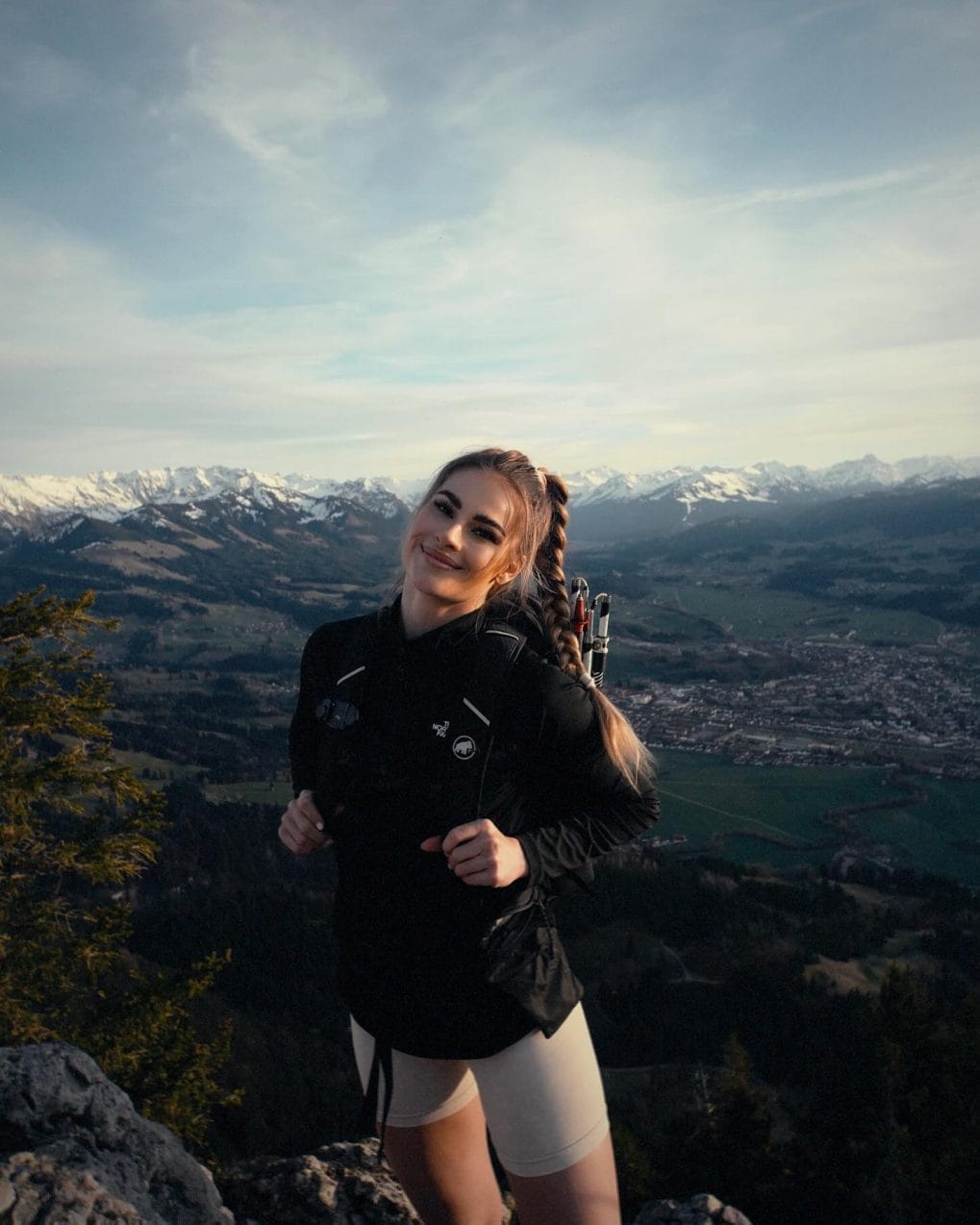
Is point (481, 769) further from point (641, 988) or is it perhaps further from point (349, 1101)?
point (641, 988)

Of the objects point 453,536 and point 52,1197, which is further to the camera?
point 453,536

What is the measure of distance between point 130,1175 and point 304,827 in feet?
8.23

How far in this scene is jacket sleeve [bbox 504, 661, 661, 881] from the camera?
3.61 m

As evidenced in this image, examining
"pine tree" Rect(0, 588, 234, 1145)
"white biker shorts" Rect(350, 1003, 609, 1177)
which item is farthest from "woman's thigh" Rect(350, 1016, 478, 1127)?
"pine tree" Rect(0, 588, 234, 1145)

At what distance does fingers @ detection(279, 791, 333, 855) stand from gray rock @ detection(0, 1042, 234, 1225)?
78.9 inches

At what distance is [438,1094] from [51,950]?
11448mm

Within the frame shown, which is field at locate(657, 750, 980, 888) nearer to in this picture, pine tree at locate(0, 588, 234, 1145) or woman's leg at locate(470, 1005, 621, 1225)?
pine tree at locate(0, 588, 234, 1145)

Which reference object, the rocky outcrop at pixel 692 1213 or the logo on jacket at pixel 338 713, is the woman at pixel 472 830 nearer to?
the logo on jacket at pixel 338 713

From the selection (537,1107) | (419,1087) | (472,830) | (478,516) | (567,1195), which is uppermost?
(478,516)

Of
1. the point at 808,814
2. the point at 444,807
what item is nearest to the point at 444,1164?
the point at 444,807

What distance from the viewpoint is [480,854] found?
3.40m

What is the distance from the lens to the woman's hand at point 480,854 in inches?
134

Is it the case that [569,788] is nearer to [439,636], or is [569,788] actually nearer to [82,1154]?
[439,636]

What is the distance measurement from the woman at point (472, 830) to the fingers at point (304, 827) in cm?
1
